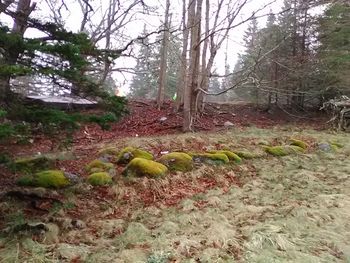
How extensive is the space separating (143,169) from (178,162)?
2.96 ft

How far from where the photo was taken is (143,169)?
6.34 m

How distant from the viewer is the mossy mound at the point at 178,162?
6.83 metres

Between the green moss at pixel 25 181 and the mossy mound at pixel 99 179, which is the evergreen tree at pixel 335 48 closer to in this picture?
the mossy mound at pixel 99 179

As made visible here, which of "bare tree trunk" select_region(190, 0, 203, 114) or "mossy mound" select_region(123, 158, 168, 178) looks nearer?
"mossy mound" select_region(123, 158, 168, 178)

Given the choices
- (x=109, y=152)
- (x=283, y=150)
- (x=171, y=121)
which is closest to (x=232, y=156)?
(x=283, y=150)

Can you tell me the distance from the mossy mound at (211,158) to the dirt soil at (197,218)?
10.3 inches

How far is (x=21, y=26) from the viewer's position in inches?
169

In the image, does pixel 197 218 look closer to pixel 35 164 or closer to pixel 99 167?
pixel 99 167

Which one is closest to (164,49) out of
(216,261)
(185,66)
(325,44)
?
(185,66)

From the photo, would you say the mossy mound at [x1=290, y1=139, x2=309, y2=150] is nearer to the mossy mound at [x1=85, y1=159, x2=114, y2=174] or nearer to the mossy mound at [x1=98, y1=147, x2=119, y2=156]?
the mossy mound at [x1=98, y1=147, x2=119, y2=156]

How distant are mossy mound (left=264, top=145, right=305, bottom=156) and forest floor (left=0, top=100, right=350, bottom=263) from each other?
3.45 feet

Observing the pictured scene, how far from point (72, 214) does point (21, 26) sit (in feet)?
Answer: 8.72

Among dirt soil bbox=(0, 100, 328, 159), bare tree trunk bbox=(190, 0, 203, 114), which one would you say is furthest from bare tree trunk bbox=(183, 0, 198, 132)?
dirt soil bbox=(0, 100, 328, 159)

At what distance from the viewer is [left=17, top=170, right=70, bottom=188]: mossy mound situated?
5.60m
